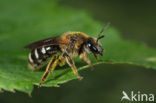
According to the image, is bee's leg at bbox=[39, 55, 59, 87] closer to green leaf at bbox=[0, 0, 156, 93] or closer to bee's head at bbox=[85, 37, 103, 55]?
green leaf at bbox=[0, 0, 156, 93]

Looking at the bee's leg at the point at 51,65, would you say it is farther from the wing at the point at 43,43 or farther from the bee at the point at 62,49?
the wing at the point at 43,43

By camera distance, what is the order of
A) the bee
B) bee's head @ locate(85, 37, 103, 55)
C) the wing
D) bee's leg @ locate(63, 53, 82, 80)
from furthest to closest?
bee's head @ locate(85, 37, 103, 55) → the bee → the wing → bee's leg @ locate(63, 53, 82, 80)

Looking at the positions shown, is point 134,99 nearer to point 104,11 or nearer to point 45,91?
point 45,91

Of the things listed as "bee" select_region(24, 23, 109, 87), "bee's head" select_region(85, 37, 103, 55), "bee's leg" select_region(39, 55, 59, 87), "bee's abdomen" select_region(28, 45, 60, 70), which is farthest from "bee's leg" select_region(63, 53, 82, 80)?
"bee's head" select_region(85, 37, 103, 55)

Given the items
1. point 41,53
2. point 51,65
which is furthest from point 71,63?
point 41,53

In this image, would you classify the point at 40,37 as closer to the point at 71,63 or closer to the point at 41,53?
the point at 41,53

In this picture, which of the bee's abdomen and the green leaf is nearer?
the green leaf

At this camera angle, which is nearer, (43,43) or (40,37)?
(43,43)
